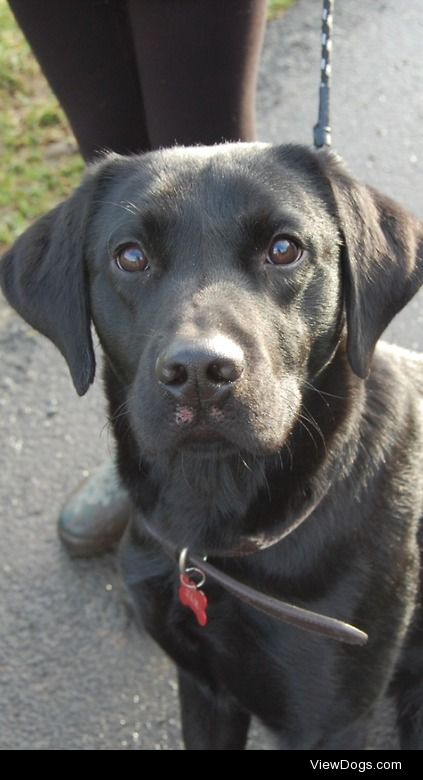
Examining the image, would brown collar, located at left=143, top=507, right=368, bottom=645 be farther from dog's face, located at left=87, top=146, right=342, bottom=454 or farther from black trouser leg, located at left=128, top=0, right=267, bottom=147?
black trouser leg, located at left=128, top=0, right=267, bottom=147

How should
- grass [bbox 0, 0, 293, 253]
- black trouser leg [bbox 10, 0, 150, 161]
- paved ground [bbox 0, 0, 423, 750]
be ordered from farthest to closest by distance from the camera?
grass [bbox 0, 0, 293, 253], paved ground [bbox 0, 0, 423, 750], black trouser leg [bbox 10, 0, 150, 161]

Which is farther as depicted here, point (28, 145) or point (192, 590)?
point (28, 145)

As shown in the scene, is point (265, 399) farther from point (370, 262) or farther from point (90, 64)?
point (90, 64)

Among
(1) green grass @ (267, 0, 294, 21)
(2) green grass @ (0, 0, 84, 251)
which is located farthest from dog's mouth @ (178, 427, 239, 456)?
(1) green grass @ (267, 0, 294, 21)

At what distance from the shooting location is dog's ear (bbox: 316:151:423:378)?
6.60ft

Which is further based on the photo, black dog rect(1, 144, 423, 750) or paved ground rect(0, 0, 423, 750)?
paved ground rect(0, 0, 423, 750)

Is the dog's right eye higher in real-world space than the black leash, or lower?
lower

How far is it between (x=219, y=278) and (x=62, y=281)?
42 centimetres

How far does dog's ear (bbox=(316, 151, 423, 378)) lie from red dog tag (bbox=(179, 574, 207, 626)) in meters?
0.59

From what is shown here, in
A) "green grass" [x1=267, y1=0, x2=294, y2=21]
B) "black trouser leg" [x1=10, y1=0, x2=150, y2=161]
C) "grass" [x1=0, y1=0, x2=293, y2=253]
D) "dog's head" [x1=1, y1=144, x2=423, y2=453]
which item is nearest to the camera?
"dog's head" [x1=1, y1=144, x2=423, y2=453]

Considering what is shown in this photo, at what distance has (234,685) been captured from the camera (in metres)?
2.21

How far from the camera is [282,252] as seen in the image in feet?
6.39

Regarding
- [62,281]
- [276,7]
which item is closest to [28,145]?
[276,7]
